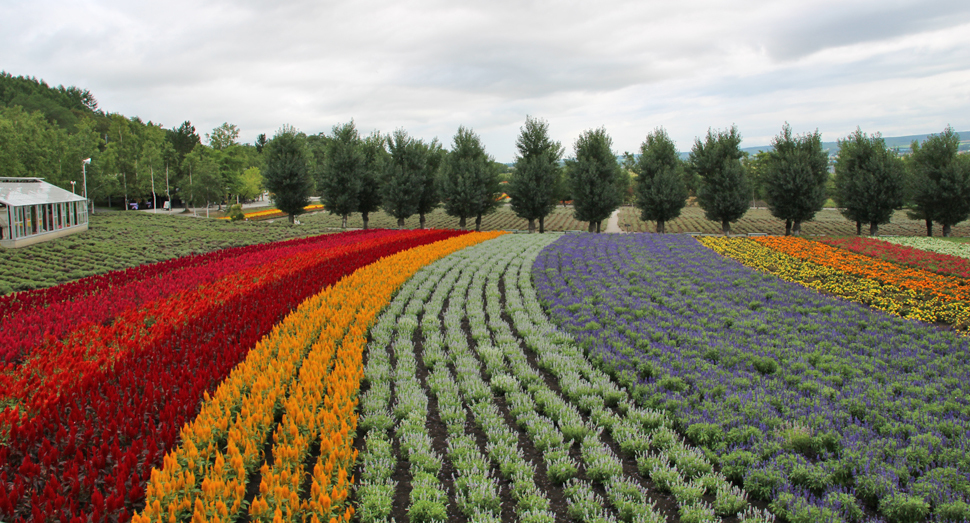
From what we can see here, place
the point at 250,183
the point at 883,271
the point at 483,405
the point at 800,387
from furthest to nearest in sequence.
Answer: the point at 250,183, the point at 883,271, the point at 800,387, the point at 483,405

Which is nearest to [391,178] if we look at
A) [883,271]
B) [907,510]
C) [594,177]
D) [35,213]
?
[594,177]

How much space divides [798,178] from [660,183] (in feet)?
36.3

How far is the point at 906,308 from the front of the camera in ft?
39.5

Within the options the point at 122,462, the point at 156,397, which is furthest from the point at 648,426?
the point at 156,397

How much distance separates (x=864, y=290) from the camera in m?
13.9

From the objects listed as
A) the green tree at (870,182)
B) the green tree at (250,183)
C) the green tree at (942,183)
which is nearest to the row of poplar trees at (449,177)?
the green tree at (870,182)

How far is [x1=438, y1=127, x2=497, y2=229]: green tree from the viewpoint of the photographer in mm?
44625

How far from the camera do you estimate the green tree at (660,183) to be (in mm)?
44562

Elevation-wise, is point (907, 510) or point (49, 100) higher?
point (49, 100)

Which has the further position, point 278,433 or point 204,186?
point 204,186

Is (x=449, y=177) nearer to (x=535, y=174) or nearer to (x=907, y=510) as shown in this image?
(x=535, y=174)

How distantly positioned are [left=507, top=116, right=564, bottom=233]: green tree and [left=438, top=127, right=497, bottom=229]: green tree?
100.0 inches

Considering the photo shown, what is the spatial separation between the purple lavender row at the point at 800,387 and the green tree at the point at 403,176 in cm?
3300

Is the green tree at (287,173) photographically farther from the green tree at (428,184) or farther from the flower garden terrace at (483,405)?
the flower garden terrace at (483,405)
